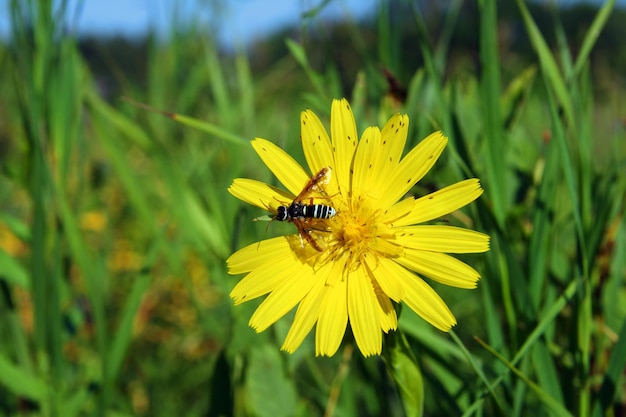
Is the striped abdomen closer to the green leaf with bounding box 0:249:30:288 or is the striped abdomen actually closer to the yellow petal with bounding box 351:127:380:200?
the yellow petal with bounding box 351:127:380:200

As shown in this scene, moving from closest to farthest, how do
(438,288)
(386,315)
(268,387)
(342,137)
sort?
(386,315), (342,137), (268,387), (438,288)

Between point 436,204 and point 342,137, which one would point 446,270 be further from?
point 342,137

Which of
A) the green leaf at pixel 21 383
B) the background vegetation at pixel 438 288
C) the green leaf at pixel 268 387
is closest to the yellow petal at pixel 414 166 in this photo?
the background vegetation at pixel 438 288

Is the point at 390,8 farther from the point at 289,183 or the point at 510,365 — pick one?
the point at 510,365

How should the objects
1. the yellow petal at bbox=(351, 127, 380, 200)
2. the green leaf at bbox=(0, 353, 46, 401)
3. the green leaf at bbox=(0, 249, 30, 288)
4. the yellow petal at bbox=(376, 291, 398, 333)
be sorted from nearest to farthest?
the yellow petal at bbox=(376, 291, 398, 333) → the yellow petal at bbox=(351, 127, 380, 200) → the green leaf at bbox=(0, 353, 46, 401) → the green leaf at bbox=(0, 249, 30, 288)

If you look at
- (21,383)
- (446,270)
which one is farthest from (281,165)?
(21,383)

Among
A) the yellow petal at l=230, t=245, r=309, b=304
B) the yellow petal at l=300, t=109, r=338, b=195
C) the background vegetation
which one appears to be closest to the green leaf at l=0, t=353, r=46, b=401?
the background vegetation

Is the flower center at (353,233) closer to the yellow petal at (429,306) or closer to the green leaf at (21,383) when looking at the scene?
the yellow petal at (429,306)
